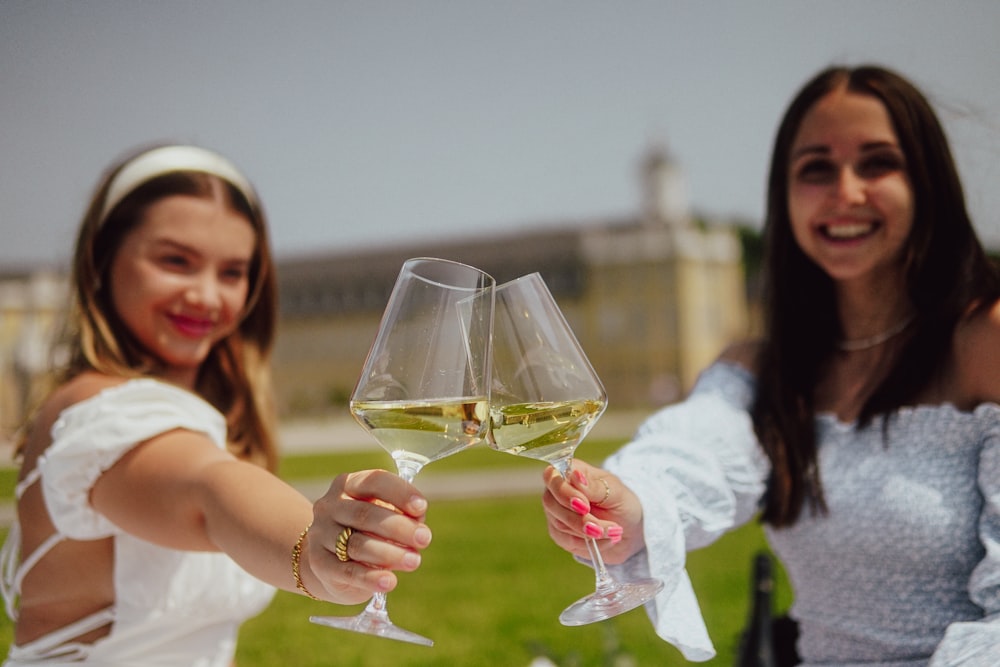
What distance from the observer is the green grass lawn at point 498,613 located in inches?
238

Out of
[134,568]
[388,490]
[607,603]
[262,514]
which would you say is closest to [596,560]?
[607,603]

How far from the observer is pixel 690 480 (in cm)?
242

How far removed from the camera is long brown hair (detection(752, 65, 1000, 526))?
2508mm

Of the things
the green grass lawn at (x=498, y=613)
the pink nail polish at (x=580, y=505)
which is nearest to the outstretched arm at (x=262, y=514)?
the pink nail polish at (x=580, y=505)

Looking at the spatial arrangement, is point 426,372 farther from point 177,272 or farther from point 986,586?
point 986,586

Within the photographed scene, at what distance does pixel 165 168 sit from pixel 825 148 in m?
1.82

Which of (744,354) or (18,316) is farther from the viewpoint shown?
(18,316)

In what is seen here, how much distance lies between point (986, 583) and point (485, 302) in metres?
1.38

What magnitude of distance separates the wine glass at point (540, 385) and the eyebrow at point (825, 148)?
4.07 ft

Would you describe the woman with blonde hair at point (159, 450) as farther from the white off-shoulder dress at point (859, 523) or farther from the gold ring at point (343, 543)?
the white off-shoulder dress at point (859, 523)

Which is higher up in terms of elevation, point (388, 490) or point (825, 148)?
point (825, 148)

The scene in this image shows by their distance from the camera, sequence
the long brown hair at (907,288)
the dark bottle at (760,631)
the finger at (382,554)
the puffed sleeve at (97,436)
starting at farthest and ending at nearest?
the dark bottle at (760,631), the long brown hair at (907,288), the puffed sleeve at (97,436), the finger at (382,554)

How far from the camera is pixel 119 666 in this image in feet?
7.78

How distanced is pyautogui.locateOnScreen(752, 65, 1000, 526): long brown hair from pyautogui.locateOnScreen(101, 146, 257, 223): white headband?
1.58 meters
